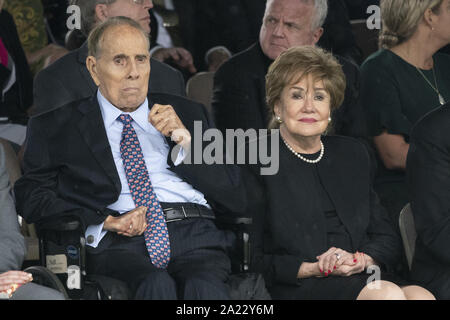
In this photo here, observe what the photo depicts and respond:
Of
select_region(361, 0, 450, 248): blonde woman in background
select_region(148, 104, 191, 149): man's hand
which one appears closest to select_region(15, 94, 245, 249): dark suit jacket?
select_region(148, 104, 191, 149): man's hand

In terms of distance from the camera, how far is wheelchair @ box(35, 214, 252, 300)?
3359 mm

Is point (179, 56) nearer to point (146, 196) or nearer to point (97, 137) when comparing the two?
point (97, 137)

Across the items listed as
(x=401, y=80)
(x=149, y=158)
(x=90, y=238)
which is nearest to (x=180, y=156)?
(x=149, y=158)

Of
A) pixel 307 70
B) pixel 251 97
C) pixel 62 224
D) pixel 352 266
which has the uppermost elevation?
pixel 307 70

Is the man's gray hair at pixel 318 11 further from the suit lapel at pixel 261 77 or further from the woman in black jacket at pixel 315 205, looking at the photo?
the woman in black jacket at pixel 315 205

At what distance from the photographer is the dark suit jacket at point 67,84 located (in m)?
4.18

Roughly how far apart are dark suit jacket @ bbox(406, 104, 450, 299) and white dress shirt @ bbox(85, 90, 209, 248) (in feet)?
2.82

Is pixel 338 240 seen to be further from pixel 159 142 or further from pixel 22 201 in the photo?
pixel 22 201

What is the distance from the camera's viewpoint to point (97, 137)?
3660mm

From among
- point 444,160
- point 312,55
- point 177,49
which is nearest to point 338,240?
point 444,160

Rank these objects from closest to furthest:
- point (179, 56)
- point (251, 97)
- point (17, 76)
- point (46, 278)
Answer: point (46, 278), point (251, 97), point (17, 76), point (179, 56)

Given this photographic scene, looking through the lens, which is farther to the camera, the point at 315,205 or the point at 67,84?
the point at 67,84

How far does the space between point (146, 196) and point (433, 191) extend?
1.11 meters

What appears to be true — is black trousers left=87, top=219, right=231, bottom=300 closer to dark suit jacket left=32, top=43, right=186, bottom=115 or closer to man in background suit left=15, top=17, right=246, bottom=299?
man in background suit left=15, top=17, right=246, bottom=299
